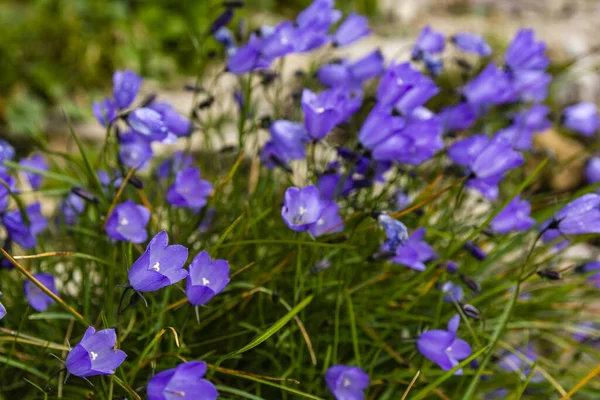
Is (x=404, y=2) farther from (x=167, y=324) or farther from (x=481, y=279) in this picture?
(x=167, y=324)

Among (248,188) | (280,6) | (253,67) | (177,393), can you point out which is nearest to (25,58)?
(280,6)

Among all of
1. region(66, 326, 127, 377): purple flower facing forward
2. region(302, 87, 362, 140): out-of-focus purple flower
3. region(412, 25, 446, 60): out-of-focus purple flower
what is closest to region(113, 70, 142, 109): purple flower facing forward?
region(302, 87, 362, 140): out-of-focus purple flower

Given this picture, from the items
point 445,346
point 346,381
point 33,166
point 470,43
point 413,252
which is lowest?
point 346,381

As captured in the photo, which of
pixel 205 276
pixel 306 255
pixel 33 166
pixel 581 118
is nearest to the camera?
pixel 205 276

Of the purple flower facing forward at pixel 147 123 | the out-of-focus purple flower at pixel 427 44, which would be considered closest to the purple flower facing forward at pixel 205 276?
the purple flower facing forward at pixel 147 123

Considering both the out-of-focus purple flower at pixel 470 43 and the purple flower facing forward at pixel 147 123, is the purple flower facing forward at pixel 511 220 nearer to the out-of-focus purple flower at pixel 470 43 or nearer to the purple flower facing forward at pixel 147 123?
the out-of-focus purple flower at pixel 470 43

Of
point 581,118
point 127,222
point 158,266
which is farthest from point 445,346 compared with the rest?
point 581,118

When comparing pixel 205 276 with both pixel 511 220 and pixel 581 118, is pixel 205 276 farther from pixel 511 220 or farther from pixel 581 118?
pixel 581 118
